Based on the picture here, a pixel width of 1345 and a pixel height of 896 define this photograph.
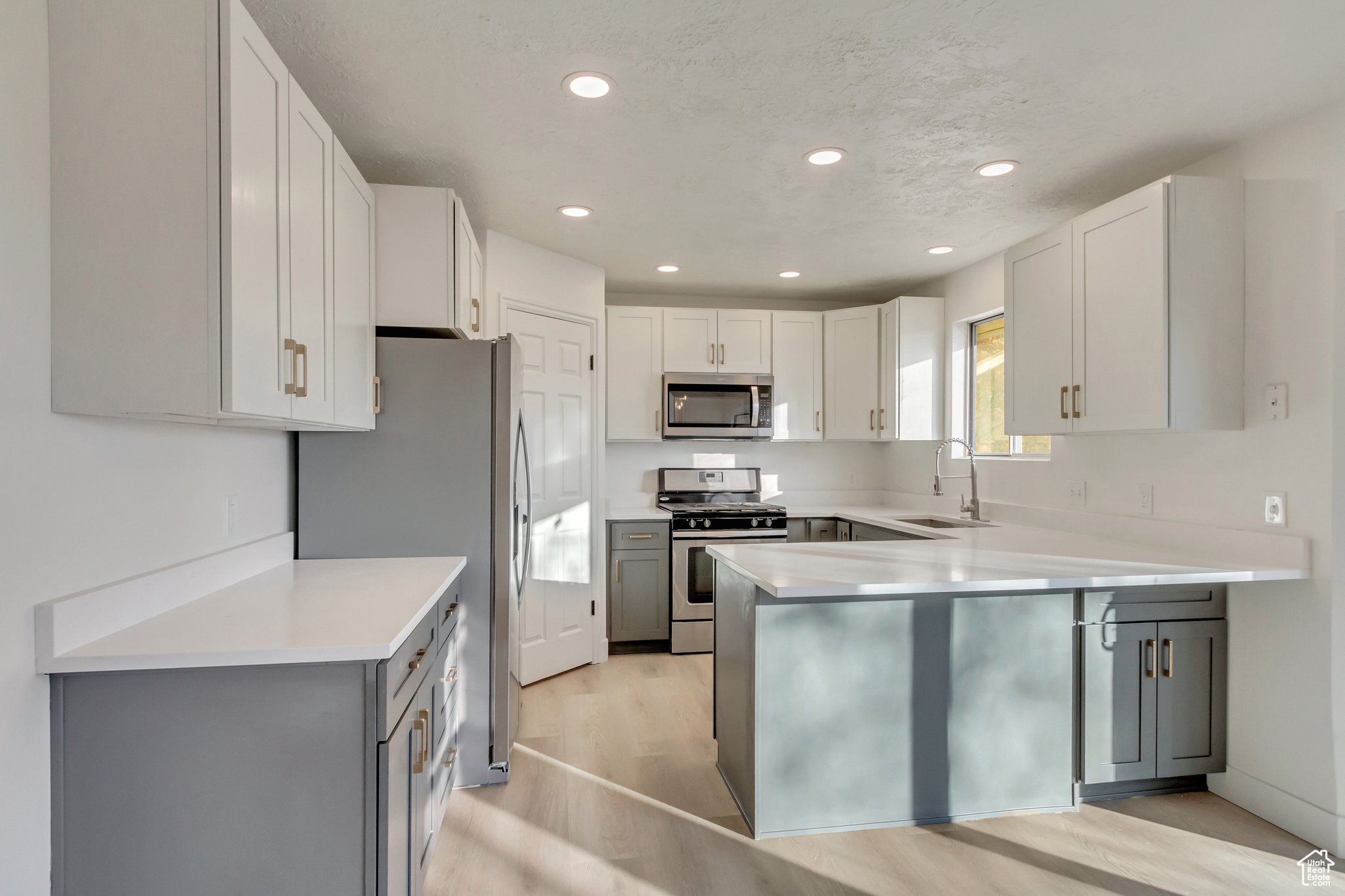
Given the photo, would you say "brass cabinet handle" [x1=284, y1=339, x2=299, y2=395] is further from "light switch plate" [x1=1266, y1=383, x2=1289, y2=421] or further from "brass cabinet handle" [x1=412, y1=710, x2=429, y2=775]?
"light switch plate" [x1=1266, y1=383, x2=1289, y2=421]

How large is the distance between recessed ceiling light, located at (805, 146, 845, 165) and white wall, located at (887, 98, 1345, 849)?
1381mm

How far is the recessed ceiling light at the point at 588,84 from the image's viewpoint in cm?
201

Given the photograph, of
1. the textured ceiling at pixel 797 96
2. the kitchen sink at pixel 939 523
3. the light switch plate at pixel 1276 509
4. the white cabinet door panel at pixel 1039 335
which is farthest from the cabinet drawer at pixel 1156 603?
the textured ceiling at pixel 797 96

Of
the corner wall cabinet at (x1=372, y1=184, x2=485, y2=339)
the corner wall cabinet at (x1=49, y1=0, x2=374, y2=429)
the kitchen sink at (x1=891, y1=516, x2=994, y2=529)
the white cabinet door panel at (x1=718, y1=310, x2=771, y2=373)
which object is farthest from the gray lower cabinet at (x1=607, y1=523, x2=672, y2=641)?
the corner wall cabinet at (x1=49, y1=0, x2=374, y2=429)

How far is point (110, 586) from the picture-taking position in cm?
147

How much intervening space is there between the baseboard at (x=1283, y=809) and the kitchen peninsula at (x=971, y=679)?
0.07m

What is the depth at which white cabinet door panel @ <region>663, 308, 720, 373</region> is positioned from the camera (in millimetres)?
4578

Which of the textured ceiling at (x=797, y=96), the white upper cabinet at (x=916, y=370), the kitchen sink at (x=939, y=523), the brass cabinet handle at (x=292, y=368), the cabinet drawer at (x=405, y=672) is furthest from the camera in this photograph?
the white upper cabinet at (x=916, y=370)

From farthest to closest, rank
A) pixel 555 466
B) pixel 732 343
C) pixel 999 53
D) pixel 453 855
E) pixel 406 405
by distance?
pixel 732 343 < pixel 555 466 < pixel 406 405 < pixel 453 855 < pixel 999 53

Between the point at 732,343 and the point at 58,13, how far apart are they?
12.1 feet

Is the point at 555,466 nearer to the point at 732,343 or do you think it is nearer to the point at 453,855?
the point at 732,343

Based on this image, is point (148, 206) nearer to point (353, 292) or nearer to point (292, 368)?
point (292, 368)

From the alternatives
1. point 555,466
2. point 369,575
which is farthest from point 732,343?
point 369,575

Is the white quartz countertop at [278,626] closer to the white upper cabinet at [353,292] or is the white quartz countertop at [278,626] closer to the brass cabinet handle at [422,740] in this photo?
the brass cabinet handle at [422,740]
